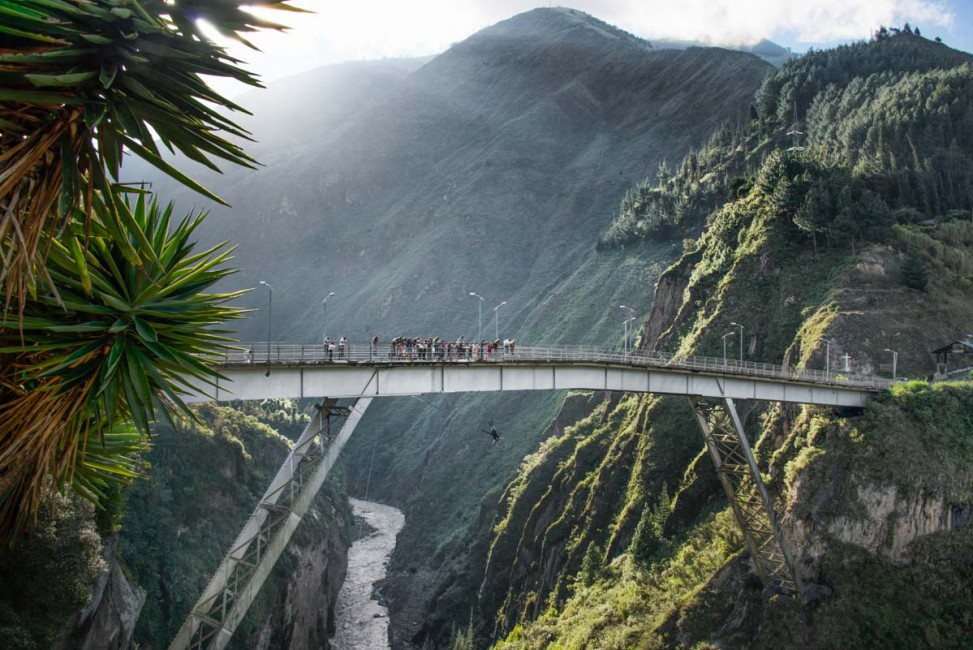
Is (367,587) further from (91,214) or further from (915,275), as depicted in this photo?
(91,214)

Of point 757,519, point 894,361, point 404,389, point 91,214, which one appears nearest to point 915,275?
point 894,361

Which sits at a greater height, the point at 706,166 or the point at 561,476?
the point at 706,166

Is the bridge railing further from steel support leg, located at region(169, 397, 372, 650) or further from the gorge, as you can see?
the gorge

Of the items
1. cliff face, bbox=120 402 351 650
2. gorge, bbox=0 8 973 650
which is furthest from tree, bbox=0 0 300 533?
cliff face, bbox=120 402 351 650

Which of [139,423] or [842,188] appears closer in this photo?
[139,423]

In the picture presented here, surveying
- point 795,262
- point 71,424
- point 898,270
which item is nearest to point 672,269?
point 795,262

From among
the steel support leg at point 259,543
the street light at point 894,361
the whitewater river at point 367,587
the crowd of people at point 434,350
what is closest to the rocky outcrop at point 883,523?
the street light at point 894,361

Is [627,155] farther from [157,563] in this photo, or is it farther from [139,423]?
[139,423]

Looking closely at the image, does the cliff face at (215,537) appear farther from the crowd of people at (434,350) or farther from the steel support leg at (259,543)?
the crowd of people at (434,350)
